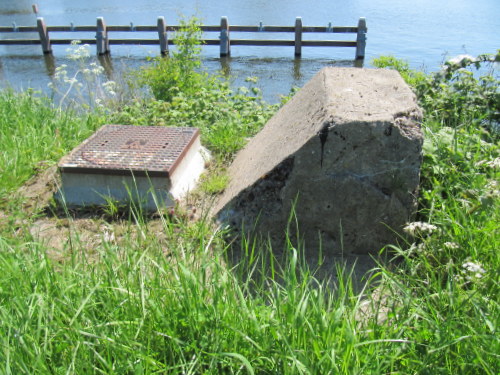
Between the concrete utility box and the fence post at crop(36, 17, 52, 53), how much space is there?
19215 mm

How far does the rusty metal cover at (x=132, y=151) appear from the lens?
3.79 metres

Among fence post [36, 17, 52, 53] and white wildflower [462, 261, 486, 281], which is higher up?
fence post [36, 17, 52, 53]

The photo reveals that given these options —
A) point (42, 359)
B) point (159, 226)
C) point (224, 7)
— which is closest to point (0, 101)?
point (159, 226)

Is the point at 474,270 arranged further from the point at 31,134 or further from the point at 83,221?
the point at 31,134

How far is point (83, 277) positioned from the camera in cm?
217

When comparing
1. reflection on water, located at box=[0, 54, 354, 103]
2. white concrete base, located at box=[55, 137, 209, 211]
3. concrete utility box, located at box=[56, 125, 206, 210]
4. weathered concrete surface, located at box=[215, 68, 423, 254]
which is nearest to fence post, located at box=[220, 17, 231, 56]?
reflection on water, located at box=[0, 54, 354, 103]

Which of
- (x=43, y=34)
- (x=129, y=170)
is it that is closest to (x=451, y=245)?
(x=129, y=170)

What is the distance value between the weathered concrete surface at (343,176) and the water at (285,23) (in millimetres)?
8674

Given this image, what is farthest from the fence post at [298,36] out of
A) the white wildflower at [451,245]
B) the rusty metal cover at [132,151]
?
the white wildflower at [451,245]

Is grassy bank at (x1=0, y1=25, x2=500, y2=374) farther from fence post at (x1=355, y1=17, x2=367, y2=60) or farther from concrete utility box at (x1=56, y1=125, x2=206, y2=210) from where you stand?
fence post at (x1=355, y1=17, x2=367, y2=60)

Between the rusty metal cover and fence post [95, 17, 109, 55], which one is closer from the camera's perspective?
the rusty metal cover

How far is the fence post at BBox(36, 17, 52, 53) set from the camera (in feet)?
67.9

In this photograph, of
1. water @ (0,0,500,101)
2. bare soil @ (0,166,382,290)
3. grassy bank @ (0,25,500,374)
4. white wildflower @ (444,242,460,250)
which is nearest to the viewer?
grassy bank @ (0,25,500,374)

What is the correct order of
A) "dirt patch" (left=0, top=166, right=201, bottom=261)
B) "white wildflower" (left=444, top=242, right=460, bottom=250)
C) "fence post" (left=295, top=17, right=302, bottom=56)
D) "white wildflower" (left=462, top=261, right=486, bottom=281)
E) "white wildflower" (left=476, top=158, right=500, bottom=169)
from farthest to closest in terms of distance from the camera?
"fence post" (left=295, top=17, right=302, bottom=56), "dirt patch" (left=0, top=166, right=201, bottom=261), "white wildflower" (left=476, top=158, right=500, bottom=169), "white wildflower" (left=444, top=242, right=460, bottom=250), "white wildflower" (left=462, top=261, right=486, bottom=281)
